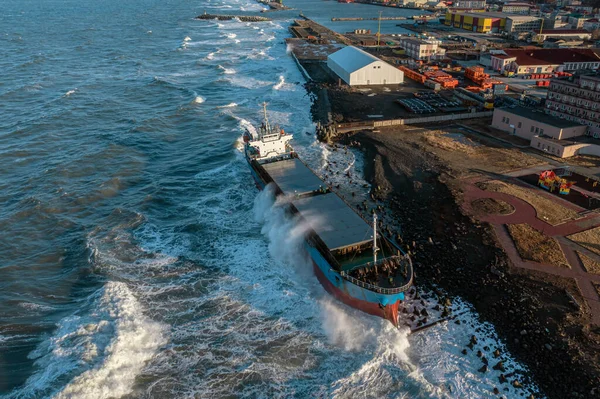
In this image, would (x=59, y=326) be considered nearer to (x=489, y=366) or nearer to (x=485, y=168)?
(x=489, y=366)

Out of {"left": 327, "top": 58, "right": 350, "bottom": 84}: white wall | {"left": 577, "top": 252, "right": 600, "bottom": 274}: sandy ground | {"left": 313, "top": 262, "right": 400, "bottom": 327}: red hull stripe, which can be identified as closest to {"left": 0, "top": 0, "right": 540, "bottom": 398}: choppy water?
{"left": 313, "top": 262, "right": 400, "bottom": 327}: red hull stripe

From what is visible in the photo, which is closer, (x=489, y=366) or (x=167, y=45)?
(x=489, y=366)

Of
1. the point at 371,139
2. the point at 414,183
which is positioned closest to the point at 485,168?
the point at 414,183

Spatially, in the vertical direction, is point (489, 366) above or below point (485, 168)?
below

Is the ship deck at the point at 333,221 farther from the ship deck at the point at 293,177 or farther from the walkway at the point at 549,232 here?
the walkway at the point at 549,232

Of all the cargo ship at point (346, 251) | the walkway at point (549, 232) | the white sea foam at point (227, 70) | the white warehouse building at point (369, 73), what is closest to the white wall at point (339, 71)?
the white warehouse building at point (369, 73)
